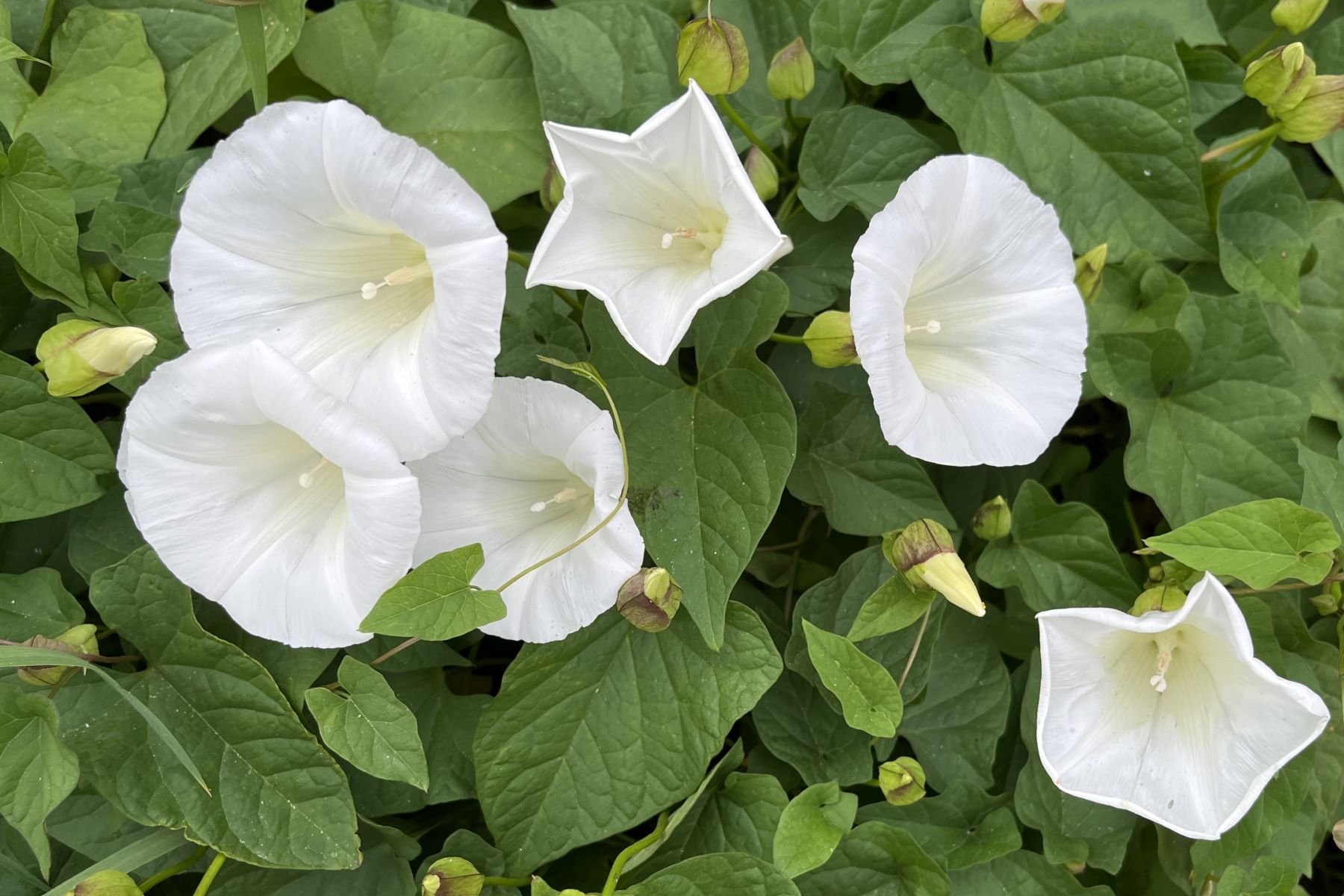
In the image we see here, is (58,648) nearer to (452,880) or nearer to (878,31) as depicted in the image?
(452,880)

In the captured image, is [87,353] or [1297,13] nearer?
[87,353]

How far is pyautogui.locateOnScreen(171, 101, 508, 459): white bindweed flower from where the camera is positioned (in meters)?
0.91

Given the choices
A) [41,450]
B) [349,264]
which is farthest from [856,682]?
[41,450]

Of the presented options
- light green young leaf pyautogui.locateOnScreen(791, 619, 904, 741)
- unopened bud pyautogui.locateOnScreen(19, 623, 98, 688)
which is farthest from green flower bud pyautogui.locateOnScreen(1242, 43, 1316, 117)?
unopened bud pyautogui.locateOnScreen(19, 623, 98, 688)

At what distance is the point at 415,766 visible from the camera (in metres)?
1.00

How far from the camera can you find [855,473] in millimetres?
1206

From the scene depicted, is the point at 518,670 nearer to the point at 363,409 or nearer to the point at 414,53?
the point at 363,409

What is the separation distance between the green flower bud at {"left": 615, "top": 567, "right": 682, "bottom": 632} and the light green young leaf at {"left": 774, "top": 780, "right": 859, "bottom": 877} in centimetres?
24

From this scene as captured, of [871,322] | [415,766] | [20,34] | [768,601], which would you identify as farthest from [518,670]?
[20,34]

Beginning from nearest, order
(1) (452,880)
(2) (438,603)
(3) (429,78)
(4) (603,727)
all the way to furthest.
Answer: (2) (438,603)
(1) (452,880)
(4) (603,727)
(3) (429,78)

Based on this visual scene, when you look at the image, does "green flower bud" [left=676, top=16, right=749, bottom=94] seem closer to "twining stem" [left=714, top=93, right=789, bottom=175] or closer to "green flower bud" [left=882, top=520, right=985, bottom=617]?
"twining stem" [left=714, top=93, right=789, bottom=175]

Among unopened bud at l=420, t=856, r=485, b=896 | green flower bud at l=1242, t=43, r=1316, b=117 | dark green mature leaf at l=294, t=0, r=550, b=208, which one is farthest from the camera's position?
dark green mature leaf at l=294, t=0, r=550, b=208

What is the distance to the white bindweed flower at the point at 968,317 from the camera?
93cm

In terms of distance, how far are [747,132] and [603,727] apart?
68cm
